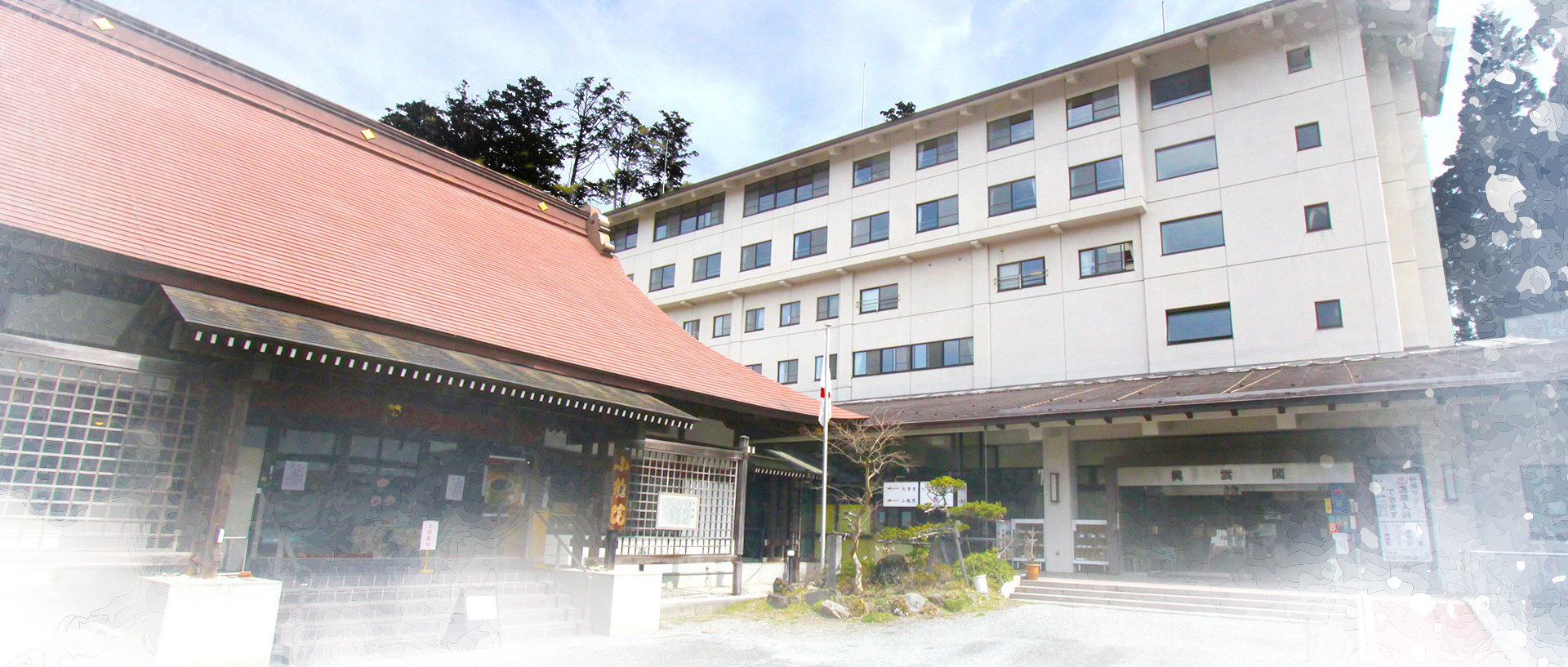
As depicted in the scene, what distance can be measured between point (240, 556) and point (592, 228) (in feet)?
29.6

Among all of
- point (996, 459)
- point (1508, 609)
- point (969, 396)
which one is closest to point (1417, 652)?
point (1508, 609)

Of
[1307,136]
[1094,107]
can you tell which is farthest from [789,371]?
[1307,136]

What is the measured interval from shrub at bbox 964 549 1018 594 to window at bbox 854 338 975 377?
7.03m

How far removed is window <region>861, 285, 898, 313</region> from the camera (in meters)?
21.3

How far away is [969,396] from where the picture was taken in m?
18.2

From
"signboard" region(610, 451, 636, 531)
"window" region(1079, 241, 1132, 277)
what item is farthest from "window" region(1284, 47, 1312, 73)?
"signboard" region(610, 451, 636, 531)

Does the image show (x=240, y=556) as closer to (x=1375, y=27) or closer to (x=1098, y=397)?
(x=1098, y=397)

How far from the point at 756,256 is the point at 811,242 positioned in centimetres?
197

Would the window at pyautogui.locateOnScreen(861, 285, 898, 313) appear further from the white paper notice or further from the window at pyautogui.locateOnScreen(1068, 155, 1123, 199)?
the white paper notice

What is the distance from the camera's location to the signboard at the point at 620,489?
1001 cm

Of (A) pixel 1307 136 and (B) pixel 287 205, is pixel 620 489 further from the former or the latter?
(A) pixel 1307 136

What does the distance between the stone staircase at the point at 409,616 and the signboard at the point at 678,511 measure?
159 cm

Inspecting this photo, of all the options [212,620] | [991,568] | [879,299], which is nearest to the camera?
[212,620]

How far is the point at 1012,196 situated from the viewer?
19328 millimetres
